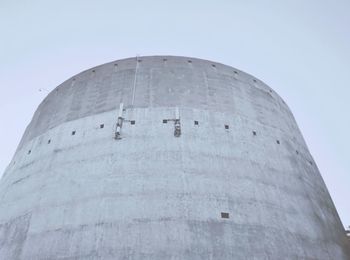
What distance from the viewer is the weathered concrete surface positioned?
9953 mm

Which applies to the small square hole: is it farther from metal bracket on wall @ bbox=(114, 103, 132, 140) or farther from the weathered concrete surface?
metal bracket on wall @ bbox=(114, 103, 132, 140)

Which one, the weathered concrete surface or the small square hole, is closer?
the weathered concrete surface

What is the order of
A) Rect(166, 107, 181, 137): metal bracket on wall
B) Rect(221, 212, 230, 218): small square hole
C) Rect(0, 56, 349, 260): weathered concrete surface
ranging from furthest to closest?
Rect(166, 107, 181, 137): metal bracket on wall → Rect(221, 212, 230, 218): small square hole → Rect(0, 56, 349, 260): weathered concrete surface

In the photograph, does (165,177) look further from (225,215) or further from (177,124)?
(177,124)

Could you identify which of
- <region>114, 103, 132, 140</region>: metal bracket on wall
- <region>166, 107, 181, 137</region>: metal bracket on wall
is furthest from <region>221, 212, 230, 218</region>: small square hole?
<region>114, 103, 132, 140</region>: metal bracket on wall

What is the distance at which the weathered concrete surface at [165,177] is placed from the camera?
995 centimetres

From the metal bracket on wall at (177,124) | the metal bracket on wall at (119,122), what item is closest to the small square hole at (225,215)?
the metal bracket on wall at (177,124)

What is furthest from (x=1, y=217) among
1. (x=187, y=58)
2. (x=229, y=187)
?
(x=187, y=58)

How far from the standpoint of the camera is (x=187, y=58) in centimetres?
1673

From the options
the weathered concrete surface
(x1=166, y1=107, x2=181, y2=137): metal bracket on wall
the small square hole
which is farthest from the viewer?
(x1=166, y1=107, x2=181, y2=137): metal bracket on wall

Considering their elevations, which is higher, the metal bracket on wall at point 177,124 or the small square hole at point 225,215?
the metal bracket on wall at point 177,124

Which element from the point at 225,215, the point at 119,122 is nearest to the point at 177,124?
the point at 119,122

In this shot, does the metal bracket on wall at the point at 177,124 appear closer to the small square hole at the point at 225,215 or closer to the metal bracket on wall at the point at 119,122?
the metal bracket on wall at the point at 119,122

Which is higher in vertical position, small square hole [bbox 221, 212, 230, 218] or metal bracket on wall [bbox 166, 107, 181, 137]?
metal bracket on wall [bbox 166, 107, 181, 137]
